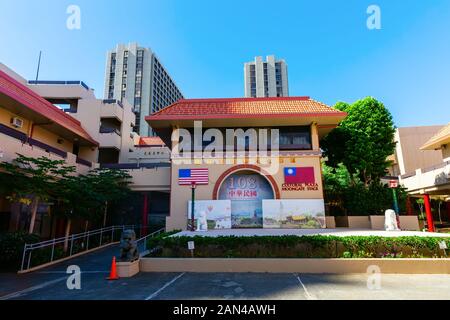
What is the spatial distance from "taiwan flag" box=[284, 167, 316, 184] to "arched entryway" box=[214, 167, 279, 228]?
1.17 metres

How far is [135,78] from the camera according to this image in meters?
63.2

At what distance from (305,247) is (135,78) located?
6355 centimetres

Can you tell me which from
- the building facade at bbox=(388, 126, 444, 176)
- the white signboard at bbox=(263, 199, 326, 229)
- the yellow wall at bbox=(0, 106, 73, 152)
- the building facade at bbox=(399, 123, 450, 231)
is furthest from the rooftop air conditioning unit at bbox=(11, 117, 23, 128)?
the building facade at bbox=(388, 126, 444, 176)

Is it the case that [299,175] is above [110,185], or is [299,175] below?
above

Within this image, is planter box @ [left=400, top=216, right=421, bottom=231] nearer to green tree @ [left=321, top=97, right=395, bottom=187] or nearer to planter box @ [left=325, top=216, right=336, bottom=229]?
green tree @ [left=321, top=97, right=395, bottom=187]

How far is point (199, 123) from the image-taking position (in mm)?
18734

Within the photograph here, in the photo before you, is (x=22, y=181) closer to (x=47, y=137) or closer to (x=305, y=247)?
(x=47, y=137)

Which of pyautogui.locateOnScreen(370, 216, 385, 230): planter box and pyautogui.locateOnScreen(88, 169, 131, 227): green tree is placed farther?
pyautogui.locateOnScreen(370, 216, 385, 230): planter box

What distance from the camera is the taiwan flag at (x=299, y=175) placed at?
1761 centimetres

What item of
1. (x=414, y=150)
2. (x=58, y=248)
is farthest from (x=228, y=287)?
(x=414, y=150)

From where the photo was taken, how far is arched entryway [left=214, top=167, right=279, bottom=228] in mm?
17641

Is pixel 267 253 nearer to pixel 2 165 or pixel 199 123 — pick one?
pixel 199 123
